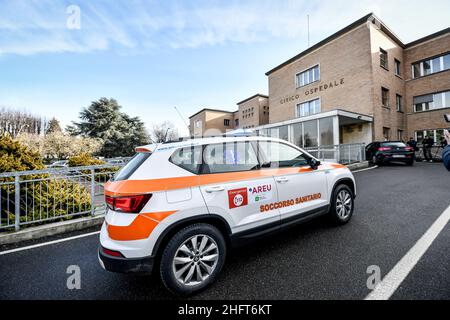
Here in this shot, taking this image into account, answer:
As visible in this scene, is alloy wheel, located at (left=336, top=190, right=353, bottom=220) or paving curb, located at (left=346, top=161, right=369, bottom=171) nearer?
alloy wheel, located at (left=336, top=190, right=353, bottom=220)

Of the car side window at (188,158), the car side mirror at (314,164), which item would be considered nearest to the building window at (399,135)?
the car side mirror at (314,164)

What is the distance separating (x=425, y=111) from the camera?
1798 cm

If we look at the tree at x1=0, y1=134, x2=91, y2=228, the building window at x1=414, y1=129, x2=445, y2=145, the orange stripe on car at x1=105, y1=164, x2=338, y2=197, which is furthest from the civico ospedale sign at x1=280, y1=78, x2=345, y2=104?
the tree at x1=0, y1=134, x2=91, y2=228

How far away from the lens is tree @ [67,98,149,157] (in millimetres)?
29172

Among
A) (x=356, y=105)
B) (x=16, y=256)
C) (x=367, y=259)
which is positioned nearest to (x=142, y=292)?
(x=16, y=256)

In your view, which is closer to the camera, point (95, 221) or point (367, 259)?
point (367, 259)

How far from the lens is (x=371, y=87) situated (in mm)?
16062

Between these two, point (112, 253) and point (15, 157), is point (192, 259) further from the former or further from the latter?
point (15, 157)

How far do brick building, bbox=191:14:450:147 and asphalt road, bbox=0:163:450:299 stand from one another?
11.8m

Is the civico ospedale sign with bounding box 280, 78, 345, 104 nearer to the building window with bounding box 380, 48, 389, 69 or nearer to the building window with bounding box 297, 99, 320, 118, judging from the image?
the building window with bounding box 297, 99, 320, 118

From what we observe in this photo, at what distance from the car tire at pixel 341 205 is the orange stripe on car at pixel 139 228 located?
3.09 metres

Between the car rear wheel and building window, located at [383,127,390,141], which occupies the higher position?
building window, located at [383,127,390,141]

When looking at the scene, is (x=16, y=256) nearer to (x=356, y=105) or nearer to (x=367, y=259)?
(x=367, y=259)
